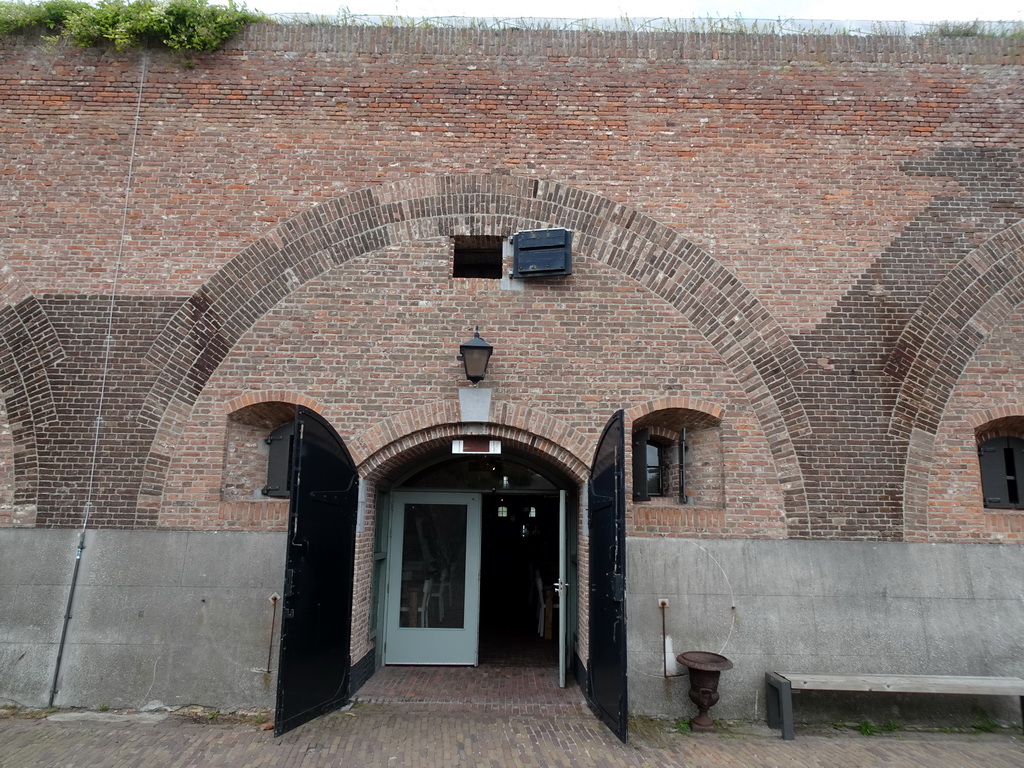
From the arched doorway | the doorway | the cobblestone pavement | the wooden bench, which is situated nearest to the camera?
the cobblestone pavement

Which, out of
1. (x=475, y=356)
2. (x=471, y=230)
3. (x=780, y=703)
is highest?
(x=471, y=230)

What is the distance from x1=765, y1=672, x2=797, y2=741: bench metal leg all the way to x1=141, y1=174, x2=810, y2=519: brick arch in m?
1.60

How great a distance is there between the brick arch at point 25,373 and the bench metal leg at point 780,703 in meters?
7.46

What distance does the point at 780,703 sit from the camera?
5832 mm

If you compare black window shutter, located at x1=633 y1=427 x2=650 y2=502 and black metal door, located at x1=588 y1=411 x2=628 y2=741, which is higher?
black window shutter, located at x1=633 y1=427 x2=650 y2=502

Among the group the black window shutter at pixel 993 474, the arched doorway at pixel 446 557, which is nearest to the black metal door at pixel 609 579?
the arched doorway at pixel 446 557

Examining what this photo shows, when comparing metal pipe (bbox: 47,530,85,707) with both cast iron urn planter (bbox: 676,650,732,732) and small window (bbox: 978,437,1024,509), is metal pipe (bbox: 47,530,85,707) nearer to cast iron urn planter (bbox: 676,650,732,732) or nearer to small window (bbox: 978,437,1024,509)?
cast iron urn planter (bbox: 676,650,732,732)

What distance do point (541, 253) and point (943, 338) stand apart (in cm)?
434

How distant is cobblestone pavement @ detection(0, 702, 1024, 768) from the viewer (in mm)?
5055

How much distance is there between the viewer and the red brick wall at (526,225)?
6.41m

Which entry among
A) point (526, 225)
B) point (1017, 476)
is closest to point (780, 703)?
point (1017, 476)

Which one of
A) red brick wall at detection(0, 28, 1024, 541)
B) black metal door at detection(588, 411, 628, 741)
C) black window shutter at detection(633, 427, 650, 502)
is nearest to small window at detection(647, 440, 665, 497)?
black window shutter at detection(633, 427, 650, 502)

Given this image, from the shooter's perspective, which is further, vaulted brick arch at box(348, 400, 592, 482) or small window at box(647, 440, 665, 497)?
small window at box(647, 440, 665, 497)

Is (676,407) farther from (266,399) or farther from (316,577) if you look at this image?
(266,399)
